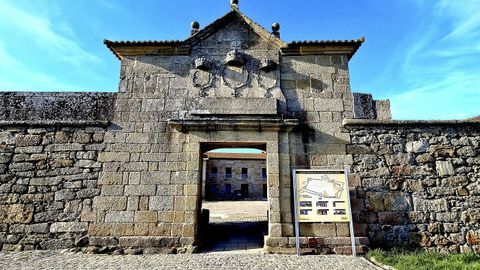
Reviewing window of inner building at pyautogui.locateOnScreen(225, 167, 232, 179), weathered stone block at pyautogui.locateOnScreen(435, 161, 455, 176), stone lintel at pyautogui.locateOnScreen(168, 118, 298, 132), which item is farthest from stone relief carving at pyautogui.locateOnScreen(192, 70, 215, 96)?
window of inner building at pyautogui.locateOnScreen(225, 167, 232, 179)

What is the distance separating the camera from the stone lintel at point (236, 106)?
5180 mm

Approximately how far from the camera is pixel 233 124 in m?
4.98

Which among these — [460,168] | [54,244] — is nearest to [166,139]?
[54,244]

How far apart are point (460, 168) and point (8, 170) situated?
8.38 meters

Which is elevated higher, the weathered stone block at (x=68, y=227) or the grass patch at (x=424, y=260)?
the weathered stone block at (x=68, y=227)

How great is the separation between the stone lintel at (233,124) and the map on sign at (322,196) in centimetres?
92

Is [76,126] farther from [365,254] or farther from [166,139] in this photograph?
[365,254]

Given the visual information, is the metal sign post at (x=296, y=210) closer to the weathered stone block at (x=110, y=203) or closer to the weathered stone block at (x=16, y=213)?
the weathered stone block at (x=110, y=203)

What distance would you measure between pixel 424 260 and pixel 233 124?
3637 mm

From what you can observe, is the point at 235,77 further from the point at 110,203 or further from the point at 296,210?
the point at 110,203

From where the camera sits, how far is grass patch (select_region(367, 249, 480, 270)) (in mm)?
3615

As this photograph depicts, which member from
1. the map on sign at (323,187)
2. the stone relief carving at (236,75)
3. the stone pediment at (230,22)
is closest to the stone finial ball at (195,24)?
the stone pediment at (230,22)

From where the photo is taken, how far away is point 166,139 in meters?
5.07

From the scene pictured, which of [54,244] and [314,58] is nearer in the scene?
[54,244]
